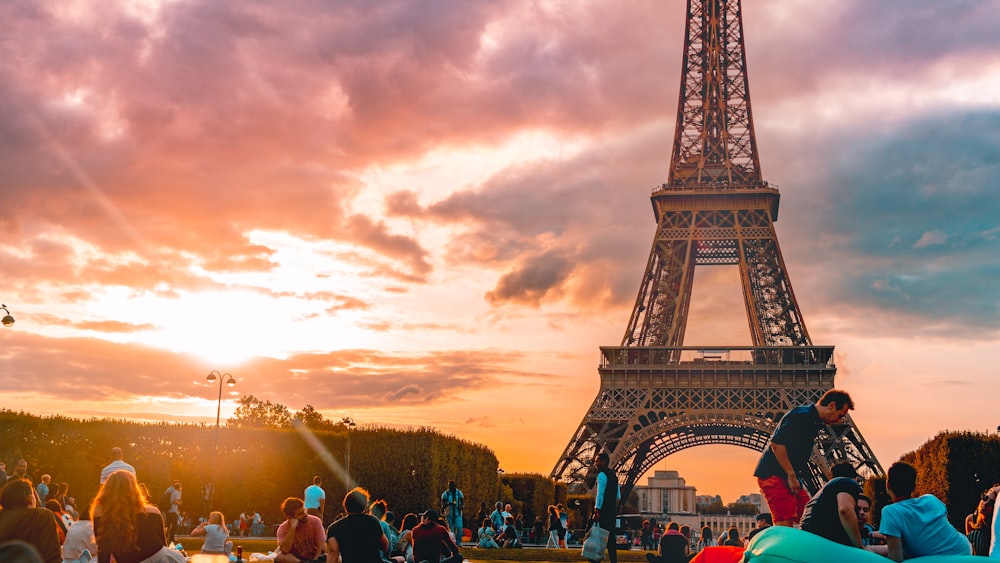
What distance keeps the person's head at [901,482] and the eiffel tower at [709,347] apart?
44.9 m

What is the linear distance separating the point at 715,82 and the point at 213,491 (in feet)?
123

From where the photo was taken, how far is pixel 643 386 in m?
53.9

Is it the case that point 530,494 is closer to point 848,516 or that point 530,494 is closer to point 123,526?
point 123,526

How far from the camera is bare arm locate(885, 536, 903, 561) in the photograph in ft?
21.2

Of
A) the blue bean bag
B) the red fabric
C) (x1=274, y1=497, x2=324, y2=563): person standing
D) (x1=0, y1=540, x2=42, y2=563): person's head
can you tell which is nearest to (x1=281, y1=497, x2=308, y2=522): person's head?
(x1=274, y1=497, x2=324, y2=563): person standing

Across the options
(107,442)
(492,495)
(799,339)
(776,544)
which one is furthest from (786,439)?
(799,339)

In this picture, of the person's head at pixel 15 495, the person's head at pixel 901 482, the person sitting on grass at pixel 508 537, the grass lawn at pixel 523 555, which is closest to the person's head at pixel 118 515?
the person's head at pixel 15 495

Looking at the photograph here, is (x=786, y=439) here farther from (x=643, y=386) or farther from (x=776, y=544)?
(x=643, y=386)

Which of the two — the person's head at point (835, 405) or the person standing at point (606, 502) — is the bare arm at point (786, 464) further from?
the person standing at point (606, 502)

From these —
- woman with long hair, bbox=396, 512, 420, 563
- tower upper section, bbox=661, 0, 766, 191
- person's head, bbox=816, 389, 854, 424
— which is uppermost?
tower upper section, bbox=661, 0, 766, 191

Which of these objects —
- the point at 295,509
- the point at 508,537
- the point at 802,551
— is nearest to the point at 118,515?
the point at 295,509

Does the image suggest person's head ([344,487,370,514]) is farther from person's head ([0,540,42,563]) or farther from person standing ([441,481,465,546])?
person standing ([441,481,465,546])

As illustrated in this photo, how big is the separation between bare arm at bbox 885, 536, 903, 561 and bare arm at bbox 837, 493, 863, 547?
724 millimetres

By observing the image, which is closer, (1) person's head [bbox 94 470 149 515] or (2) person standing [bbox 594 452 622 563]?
(1) person's head [bbox 94 470 149 515]
